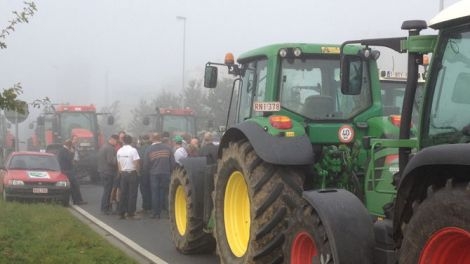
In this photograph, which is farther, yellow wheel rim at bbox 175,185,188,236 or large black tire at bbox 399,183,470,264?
yellow wheel rim at bbox 175,185,188,236

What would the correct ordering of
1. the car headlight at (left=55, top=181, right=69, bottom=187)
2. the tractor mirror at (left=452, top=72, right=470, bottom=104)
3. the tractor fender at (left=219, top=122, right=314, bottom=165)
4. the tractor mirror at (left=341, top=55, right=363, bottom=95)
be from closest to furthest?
the tractor mirror at (left=452, top=72, right=470, bottom=104)
the tractor mirror at (left=341, top=55, right=363, bottom=95)
the tractor fender at (left=219, top=122, right=314, bottom=165)
the car headlight at (left=55, top=181, right=69, bottom=187)

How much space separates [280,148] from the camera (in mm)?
5953

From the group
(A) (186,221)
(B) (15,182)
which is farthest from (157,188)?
(B) (15,182)

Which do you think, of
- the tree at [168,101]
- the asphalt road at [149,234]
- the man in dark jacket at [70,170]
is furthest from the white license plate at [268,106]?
the tree at [168,101]

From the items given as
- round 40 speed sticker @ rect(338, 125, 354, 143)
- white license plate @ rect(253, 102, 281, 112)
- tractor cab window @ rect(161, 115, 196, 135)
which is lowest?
tractor cab window @ rect(161, 115, 196, 135)

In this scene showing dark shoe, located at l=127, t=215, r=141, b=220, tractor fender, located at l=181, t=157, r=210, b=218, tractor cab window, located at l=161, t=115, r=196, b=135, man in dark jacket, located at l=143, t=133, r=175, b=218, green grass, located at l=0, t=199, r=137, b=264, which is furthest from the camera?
tractor cab window, located at l=161, t=115, r=196, b=135

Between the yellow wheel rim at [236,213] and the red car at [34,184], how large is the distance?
359 inches

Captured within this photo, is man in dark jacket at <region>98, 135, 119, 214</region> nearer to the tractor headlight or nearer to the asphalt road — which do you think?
the asphalt road

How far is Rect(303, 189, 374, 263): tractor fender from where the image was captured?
4.26 metres

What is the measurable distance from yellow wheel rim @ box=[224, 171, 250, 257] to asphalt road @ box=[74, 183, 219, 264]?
1419 mm

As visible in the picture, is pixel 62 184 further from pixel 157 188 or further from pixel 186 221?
pixel 186 221

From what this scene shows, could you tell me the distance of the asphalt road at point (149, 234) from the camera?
8367mm

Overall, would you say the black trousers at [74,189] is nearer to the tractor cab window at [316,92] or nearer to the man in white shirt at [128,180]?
the man in white shirt at [128,180]

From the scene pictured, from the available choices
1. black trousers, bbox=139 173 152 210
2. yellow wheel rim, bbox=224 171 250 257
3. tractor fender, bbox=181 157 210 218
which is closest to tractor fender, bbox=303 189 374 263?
yellow wheel rim, bbox=224 171 250 257
